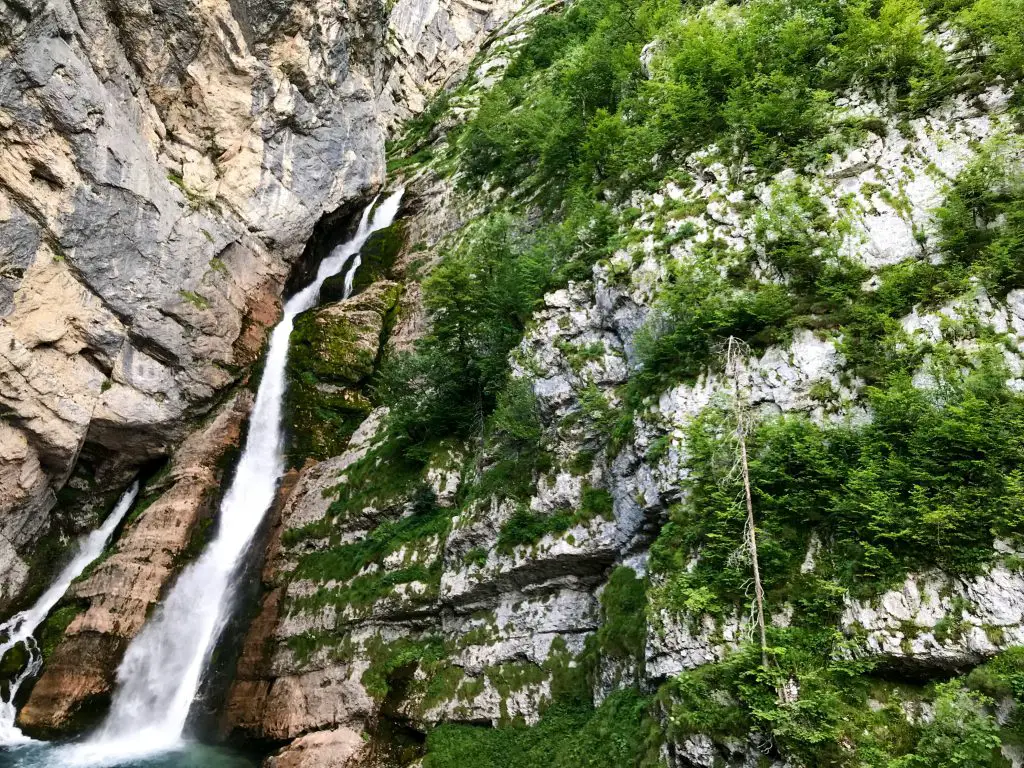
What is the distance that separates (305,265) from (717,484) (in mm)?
28022

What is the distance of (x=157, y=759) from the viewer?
15.5 metres

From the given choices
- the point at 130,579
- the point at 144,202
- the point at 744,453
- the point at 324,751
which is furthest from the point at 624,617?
the point at 144,202

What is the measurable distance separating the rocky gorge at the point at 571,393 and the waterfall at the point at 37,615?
0.49m

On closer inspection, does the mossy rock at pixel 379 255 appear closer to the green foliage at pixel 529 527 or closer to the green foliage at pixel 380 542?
the green foliage at pixel 380 542

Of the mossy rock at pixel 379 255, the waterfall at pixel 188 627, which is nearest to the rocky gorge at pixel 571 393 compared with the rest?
the mossy rock at pixel 379 255

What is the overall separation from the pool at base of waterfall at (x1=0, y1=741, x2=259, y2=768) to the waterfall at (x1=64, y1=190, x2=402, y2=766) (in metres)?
0.34

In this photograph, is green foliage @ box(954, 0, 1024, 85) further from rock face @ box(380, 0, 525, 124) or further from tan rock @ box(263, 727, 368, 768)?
rock face @ box(380, 0, 525, 124)

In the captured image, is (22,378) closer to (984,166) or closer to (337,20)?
(337,20)

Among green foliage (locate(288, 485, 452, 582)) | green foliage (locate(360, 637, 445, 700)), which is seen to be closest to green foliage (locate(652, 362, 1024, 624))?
green foliage (locate(360, 637, 445, 700))

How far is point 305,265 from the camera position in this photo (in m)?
32.6

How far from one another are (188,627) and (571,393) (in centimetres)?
1465

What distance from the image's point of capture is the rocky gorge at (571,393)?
26.4 feet

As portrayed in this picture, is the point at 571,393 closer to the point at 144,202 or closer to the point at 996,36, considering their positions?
the point at 996,36

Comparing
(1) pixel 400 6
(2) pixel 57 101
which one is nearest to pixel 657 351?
(2) pixel 57 101
